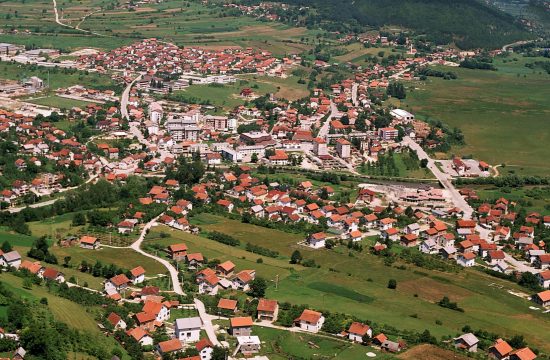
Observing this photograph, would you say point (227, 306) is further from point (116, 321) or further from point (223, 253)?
point (223, 253)

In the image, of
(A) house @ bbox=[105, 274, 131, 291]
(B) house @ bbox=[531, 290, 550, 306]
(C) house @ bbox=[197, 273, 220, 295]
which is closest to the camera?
(A) house @ bbox=[105, 274, 131, 291]

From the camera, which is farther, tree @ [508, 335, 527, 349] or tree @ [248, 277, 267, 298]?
tree @ [248, 277, 267, 298]

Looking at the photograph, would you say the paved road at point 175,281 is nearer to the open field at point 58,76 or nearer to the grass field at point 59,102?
the grass field at point 59,102

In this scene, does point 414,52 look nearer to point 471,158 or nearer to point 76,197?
point 471,158

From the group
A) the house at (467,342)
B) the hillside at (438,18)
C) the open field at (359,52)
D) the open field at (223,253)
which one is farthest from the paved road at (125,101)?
the hillside at (438,18)

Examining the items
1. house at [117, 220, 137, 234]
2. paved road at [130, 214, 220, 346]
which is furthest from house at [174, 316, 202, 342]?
house at [117, 220, 137, 234]

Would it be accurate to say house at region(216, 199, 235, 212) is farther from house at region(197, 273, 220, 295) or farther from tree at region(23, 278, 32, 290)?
tree at region(23, 278, 32, 290)

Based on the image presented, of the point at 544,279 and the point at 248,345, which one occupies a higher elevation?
the point at 248,345

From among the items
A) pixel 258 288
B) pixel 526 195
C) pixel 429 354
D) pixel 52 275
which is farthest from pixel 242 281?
pixel 526 195
